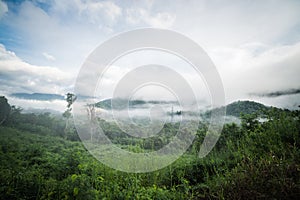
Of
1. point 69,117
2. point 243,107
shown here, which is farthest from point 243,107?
point 69,117

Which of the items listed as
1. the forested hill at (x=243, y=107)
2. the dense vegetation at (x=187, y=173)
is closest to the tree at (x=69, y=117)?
the dense vegetation at (x=187, y=173)

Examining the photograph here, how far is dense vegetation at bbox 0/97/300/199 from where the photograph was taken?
2.93 metres

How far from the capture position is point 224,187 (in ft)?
11.0

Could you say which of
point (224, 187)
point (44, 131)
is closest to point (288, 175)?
point (224, 187)

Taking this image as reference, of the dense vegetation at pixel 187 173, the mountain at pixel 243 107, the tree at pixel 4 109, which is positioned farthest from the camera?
the tree at pixel 4 109

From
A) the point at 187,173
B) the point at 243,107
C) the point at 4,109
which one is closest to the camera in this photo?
the point at 187,173

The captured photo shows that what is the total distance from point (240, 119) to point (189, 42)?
3.56m

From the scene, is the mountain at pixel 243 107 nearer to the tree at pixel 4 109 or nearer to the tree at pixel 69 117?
the tree at pixel 69 117

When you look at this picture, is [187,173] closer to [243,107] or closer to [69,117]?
[243,107]

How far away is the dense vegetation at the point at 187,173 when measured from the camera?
9.62 ft

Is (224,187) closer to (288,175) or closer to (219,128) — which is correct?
(288,175)

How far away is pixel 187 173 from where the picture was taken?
471 cm

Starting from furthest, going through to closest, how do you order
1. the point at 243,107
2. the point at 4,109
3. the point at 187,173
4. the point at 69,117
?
the point at 69,117, the point at 4,109, the point at 243,107, the point at 187,173

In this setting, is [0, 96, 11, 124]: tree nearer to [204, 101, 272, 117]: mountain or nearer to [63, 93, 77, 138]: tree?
[63, 93, 77, 138]: tree
